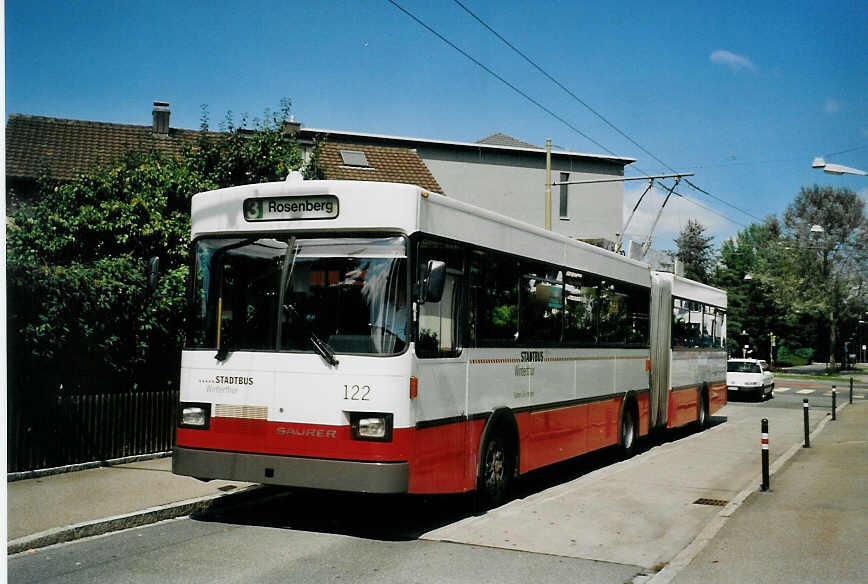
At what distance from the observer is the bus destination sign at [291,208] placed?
8.67 meters

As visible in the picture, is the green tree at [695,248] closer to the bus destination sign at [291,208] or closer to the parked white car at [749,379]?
the parked white car at [749,379]

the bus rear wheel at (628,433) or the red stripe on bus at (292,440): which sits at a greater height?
the red stripe on bus at (292,440)

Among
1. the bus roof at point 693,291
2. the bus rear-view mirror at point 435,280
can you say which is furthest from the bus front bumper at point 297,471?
the bus roof at point 693,291

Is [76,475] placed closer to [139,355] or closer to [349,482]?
[139,355]

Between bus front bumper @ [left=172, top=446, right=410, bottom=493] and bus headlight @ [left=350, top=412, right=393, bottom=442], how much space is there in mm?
238

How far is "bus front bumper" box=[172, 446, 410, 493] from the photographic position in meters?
8.09

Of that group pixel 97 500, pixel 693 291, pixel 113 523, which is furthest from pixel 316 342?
pixel 693 291

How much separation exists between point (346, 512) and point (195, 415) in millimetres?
2066

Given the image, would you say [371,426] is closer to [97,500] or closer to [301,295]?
[301,295]

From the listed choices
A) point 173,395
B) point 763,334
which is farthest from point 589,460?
point 763,334

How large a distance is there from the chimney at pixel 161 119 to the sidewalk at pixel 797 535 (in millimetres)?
24623

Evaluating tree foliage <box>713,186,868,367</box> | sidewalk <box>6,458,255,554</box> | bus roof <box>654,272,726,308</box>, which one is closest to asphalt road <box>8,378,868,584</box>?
sidewalk <box>6,458,255,554</box>

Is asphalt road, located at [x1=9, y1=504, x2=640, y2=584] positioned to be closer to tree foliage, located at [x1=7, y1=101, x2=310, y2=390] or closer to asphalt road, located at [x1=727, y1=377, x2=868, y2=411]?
tree foliage, located at [x1=7, y1=101, x2=310, y2=390]

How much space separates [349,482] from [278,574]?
4.13 feet
